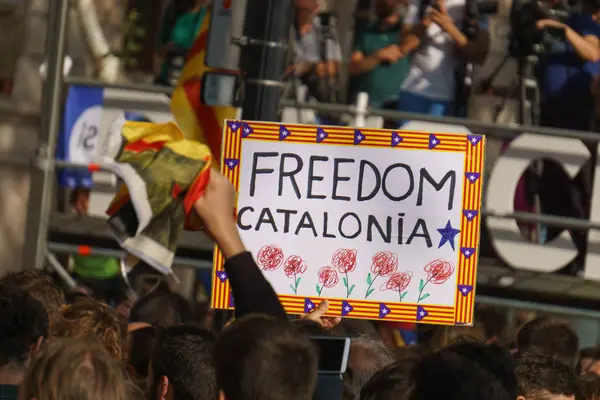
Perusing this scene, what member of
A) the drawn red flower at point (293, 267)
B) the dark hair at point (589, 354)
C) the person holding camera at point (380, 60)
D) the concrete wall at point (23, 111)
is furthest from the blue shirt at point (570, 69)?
the concrete wall at point (23, 111)

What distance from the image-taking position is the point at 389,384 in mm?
4348

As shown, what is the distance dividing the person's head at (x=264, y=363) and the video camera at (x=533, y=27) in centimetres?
584

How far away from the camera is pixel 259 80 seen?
697cm

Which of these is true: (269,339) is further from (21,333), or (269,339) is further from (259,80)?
(259,80)

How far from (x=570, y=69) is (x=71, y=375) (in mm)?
6065

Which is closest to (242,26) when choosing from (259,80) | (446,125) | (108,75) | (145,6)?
(259,80)

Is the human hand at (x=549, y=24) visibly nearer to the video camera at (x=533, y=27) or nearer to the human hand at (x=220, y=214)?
the video camera at (x=533, y=27)

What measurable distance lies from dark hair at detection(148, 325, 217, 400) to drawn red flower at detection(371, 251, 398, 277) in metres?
1.16

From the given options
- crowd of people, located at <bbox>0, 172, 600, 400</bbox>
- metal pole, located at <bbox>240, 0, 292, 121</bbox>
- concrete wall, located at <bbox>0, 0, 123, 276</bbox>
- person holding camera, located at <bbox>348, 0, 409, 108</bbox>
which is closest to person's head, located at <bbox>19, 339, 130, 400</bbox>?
crowd of people, located at <bbox>0, 172, 600, 400</bbox>

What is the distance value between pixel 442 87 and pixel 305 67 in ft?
3.55

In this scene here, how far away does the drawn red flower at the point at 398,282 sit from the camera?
586 cm

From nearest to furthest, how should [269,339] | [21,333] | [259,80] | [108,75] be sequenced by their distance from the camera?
[269,339], [21,333], [259,80], [108,75]

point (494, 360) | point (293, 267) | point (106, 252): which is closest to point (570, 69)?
point (106, 252)

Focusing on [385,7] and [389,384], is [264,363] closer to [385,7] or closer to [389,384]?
[389,384]
